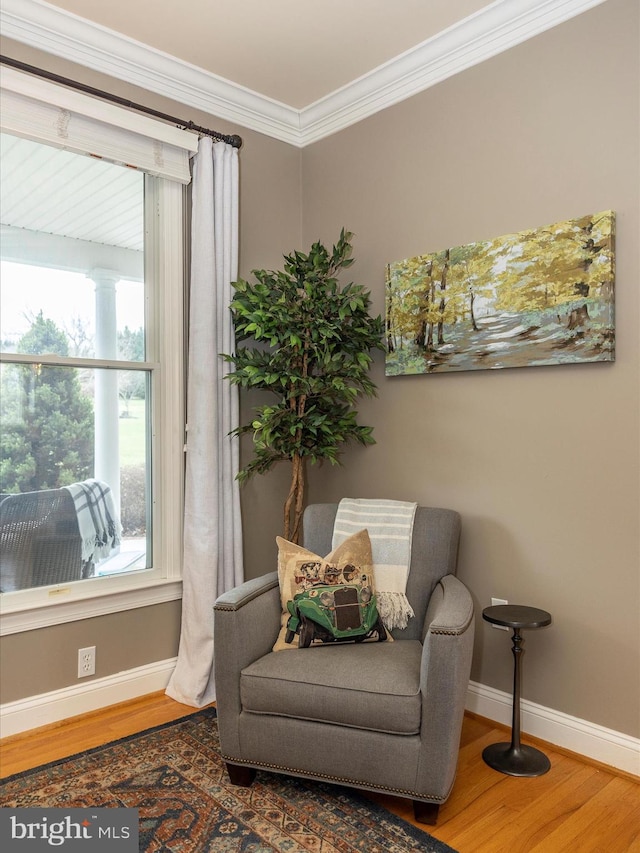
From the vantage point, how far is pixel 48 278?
8.82 feet

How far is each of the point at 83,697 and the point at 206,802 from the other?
0.92 metres

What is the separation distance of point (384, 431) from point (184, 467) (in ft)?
3.19

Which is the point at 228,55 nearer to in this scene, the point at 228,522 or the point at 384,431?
the point at 384,431

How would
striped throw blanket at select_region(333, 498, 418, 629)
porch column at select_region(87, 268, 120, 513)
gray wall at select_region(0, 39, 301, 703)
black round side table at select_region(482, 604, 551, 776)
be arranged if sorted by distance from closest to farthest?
1. black round side table at select_region(482, 604, 551, 776)
2. striped throw blanket at select_region(333, 498, 418, 629)
3. gray wall at select_region(0, 39, 301, 703)
4. porch column at select_region(87, 268, 120, 513)

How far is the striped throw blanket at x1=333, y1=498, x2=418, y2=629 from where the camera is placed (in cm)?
248

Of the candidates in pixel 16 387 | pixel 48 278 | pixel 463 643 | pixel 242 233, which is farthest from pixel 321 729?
pixel 242 233

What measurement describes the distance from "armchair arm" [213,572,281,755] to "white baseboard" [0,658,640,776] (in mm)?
894

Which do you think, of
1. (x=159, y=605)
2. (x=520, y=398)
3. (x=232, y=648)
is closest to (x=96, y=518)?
(x=159, y=605)

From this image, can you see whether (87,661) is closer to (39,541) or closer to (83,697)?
(83,697)

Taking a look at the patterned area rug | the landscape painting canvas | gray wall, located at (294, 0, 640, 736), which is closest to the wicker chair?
the patterned area rug

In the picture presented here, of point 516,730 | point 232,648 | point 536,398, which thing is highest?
point 536,398

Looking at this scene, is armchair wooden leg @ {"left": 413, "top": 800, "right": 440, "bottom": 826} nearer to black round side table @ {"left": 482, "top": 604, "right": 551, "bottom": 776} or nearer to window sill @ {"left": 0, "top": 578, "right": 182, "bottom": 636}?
black round side table @ {"left": 482, "top": 604, "right": 551, "bottom": 776}

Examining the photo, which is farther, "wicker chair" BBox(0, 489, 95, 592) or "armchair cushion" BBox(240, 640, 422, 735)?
"wicker chair" BBox(0, 489, 95, 592)

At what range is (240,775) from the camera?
7.14 ft
